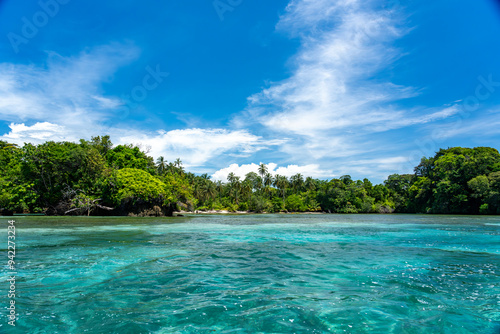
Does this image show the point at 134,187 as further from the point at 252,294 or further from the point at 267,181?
the point at 267,181

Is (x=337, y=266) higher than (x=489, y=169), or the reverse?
(x=489, y=169)

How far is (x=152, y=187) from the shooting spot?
43.4 m

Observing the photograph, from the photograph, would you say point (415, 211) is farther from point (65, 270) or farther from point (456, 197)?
point (65, 270)

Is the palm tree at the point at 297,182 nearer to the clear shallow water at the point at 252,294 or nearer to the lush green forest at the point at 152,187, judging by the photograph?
the lush green forest at the point at 152,187

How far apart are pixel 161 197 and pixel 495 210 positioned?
205 ft

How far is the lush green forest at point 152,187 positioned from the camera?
40781mm

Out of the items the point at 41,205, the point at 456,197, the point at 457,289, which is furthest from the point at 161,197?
the point at 456,197

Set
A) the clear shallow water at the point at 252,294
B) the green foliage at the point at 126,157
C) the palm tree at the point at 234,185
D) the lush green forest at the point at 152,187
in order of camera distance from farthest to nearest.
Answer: the palm tree at the point at 234,185 → the green foliage at the point at 126,157 → the lush green forest at the point at 152,187 → the clear shallow water at the point at 252,294

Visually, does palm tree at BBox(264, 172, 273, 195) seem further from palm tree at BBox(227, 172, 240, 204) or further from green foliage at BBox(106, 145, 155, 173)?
green foliage at BBox(106, 145, 155, 173)

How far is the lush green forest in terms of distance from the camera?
40781 mm

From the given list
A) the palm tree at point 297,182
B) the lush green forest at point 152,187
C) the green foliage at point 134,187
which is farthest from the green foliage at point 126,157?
the palm tree at point 297,182

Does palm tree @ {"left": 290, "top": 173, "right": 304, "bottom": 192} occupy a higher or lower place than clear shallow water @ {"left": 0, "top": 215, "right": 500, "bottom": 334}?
higher

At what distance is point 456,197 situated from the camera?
59.7 m

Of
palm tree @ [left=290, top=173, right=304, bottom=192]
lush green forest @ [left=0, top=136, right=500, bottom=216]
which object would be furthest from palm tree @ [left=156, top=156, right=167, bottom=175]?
palm tree @ [left=290, top=173, right=304, bottom=192]
